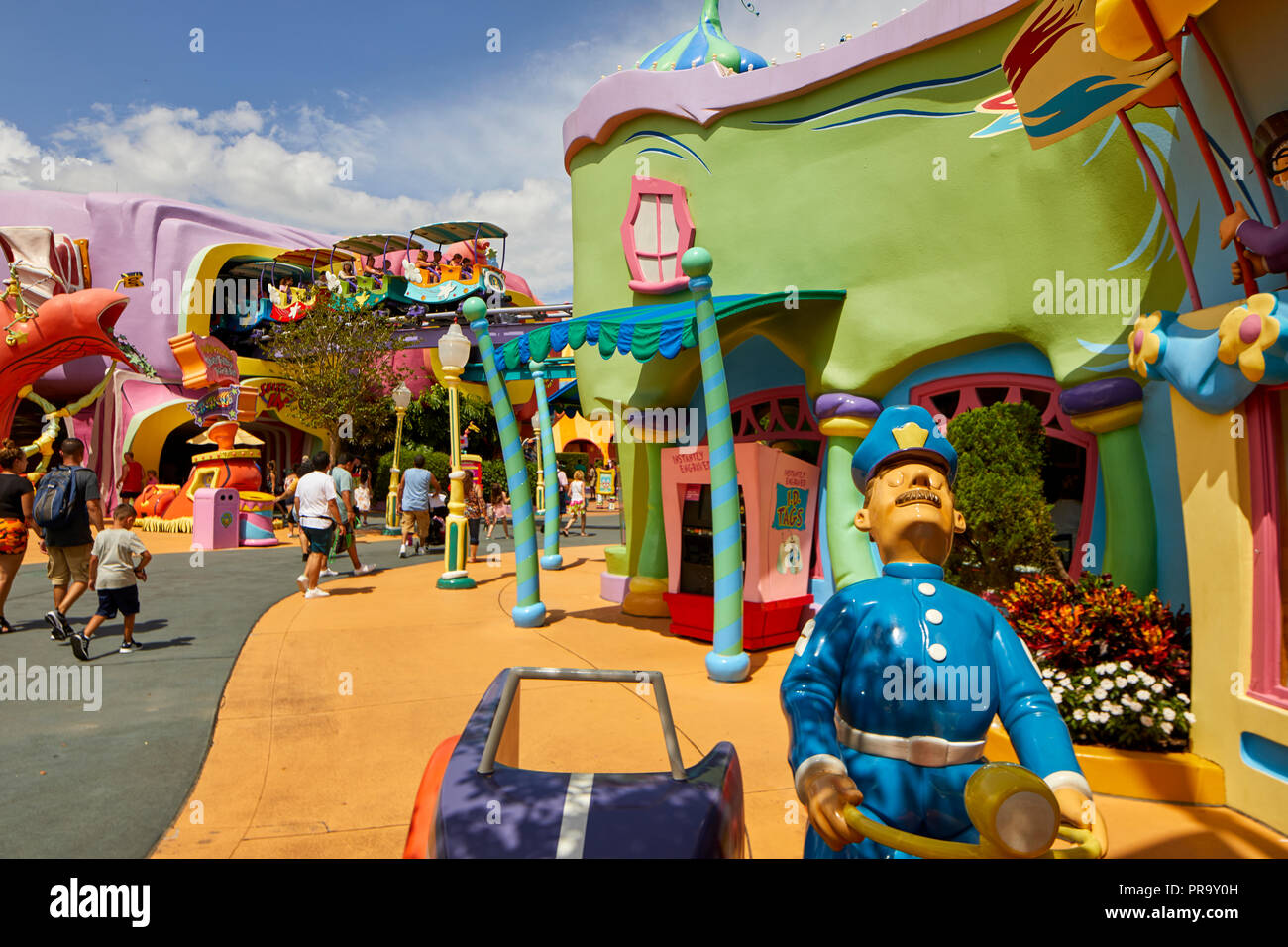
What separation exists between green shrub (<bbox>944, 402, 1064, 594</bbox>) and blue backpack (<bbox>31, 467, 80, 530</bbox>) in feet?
23.9

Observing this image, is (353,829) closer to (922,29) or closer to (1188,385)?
(1188,385)

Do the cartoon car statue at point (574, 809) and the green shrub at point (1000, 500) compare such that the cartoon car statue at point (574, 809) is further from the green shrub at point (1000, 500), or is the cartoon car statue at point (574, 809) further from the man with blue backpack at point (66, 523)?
the man with blue backpack at point (66, 523)

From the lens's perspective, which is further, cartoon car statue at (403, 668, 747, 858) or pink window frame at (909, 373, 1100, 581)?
pink window frame at (909, 373, 1100, 581)

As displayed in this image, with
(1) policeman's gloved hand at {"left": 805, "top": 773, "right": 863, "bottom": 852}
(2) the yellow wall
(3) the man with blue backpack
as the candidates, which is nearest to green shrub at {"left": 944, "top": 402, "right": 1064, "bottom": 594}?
(2) the yellow wall

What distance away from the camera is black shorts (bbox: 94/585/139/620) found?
6.17 meters

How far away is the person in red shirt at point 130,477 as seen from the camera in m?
22.3

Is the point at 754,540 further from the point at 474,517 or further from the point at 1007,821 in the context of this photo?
the point at 474,517

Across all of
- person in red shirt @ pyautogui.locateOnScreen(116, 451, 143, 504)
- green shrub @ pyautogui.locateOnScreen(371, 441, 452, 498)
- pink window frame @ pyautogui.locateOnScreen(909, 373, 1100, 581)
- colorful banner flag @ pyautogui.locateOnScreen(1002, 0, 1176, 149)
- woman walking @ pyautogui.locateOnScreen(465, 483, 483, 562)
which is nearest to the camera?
colorful banner flag @ pyautogui.locateOnScreen(1002, 0, 1176, 149)

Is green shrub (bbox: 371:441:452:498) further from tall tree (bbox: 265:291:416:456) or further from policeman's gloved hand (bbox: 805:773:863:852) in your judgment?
policeman's gloved hand (bbox: 805:773:863:852)

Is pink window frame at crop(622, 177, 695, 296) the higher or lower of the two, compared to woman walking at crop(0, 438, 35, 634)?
higher

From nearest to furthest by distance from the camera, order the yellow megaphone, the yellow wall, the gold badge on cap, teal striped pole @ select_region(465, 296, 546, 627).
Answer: the yellow megaphone, the gold badge on cap, the yellow wall, teal striped pole @ select_region(465, 296, 546, 627)

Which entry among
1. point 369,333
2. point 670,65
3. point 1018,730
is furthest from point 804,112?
point 369,333

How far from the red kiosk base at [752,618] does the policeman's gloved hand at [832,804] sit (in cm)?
492

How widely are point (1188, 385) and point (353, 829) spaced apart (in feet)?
15.2
